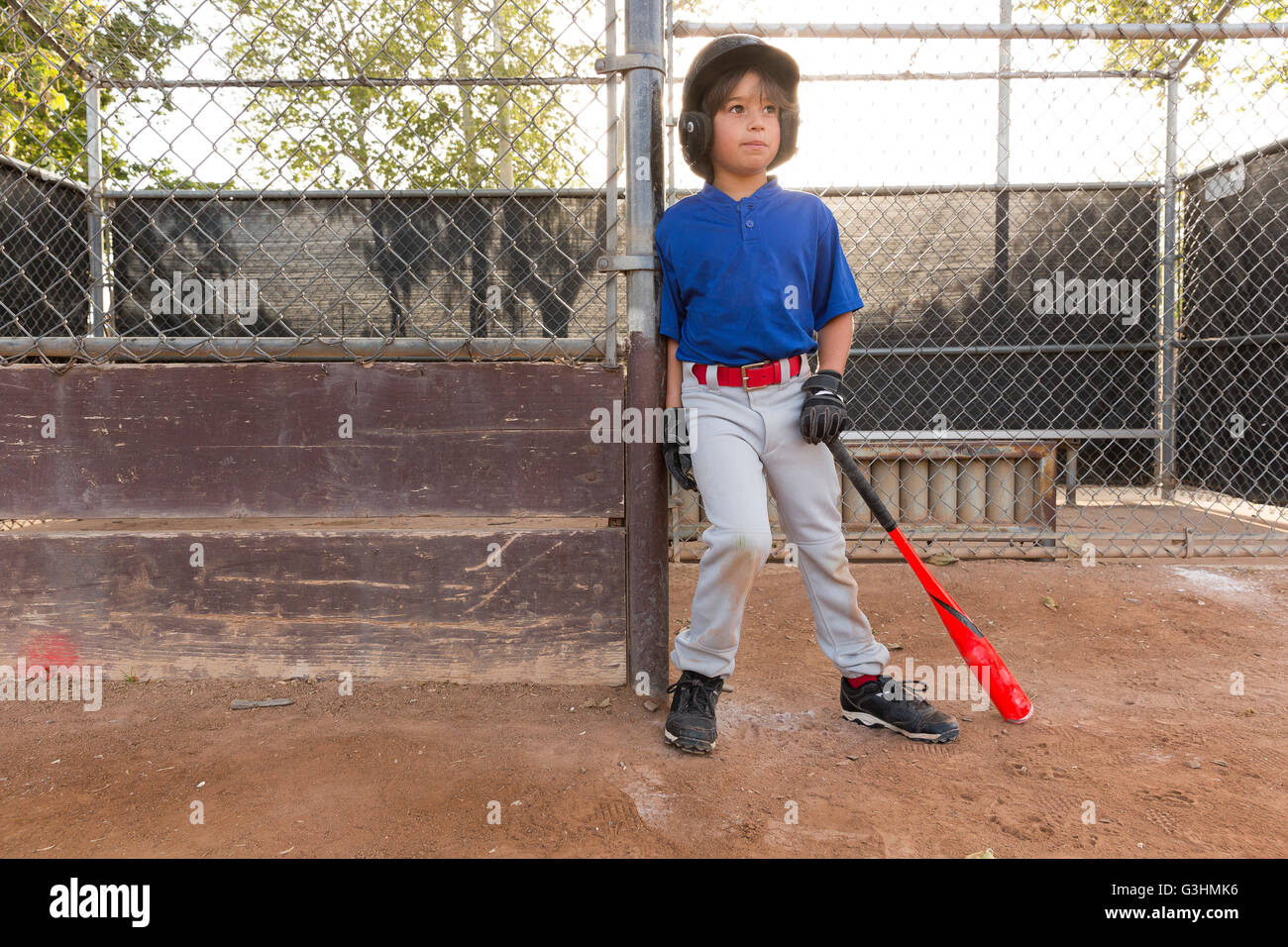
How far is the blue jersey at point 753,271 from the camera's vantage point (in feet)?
7.29

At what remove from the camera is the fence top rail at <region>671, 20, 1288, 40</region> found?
2902 mm

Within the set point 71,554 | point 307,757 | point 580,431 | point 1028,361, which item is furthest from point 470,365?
point 1028,361

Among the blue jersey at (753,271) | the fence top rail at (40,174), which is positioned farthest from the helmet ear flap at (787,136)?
the fence top rail at (40,174)

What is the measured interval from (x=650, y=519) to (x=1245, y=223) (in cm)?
516

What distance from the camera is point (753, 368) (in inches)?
88.9

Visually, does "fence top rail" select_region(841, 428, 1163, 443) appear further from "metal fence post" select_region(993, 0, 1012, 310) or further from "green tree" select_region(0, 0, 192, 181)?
"green tree" select_region(0, 0, 192, 181)

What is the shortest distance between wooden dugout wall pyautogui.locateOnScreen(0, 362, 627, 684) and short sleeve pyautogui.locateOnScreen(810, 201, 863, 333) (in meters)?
0.65

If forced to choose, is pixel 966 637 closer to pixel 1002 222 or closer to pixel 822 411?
pixel 822 411

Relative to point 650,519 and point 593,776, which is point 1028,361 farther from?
point 593,776

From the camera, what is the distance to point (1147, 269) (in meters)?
5.88

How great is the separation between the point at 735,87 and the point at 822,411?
90cm

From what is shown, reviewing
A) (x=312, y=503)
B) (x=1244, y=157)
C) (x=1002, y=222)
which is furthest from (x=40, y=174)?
(x=1244, y=157)

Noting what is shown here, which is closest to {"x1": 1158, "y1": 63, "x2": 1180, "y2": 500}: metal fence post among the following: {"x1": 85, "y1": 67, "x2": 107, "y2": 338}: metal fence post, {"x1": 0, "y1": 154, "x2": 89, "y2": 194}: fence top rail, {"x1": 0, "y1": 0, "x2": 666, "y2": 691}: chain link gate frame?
{"x1": 0, "y1": 0, "x2": 666, "y2": 691}: chain link gate frame

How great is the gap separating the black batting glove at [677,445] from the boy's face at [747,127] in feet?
2.30
